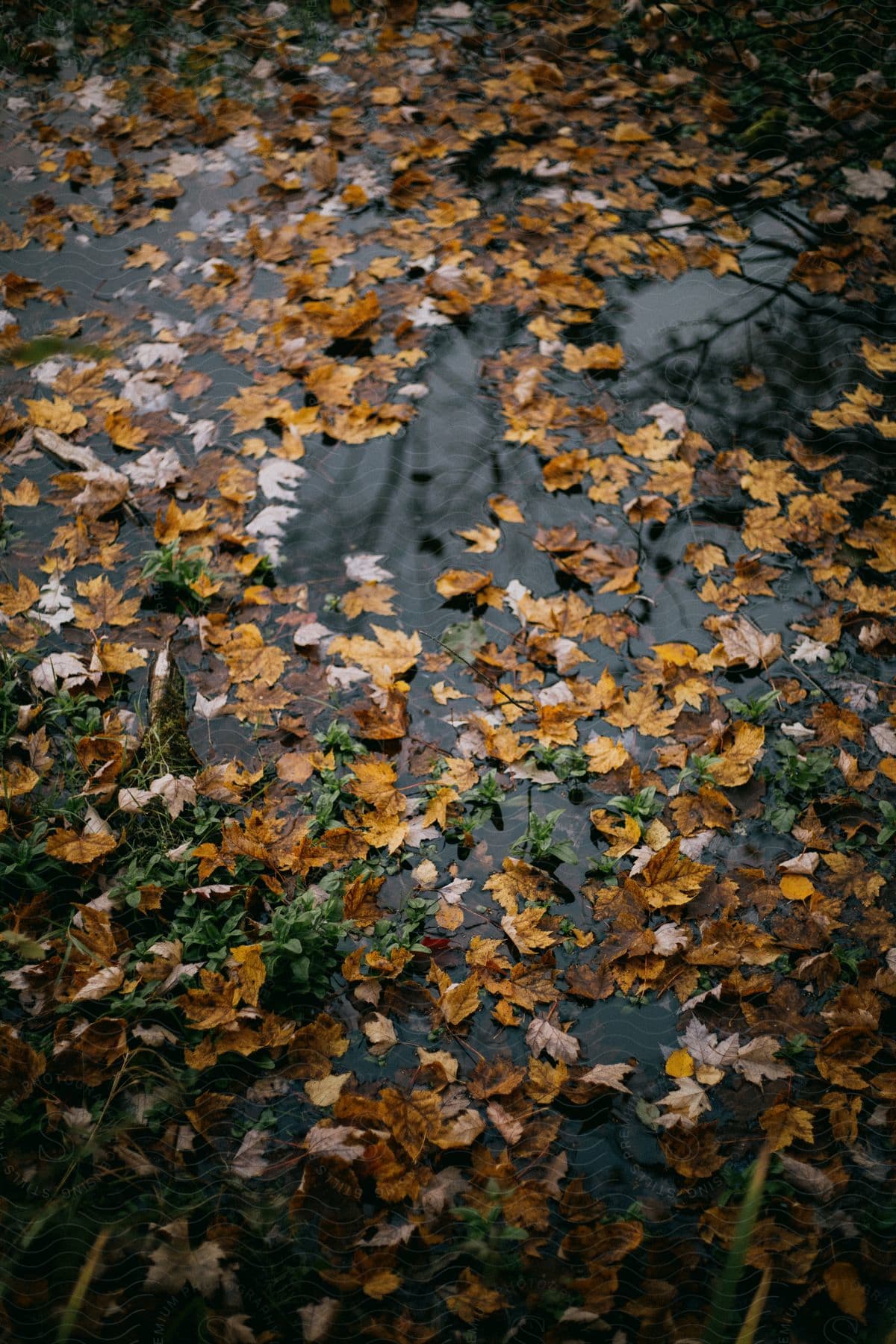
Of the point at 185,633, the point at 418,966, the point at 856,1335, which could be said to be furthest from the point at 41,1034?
the point at 856,1335

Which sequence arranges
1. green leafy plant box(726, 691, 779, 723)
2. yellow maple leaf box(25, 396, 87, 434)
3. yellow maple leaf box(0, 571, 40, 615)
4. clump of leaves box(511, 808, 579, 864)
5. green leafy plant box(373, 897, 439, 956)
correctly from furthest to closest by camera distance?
yellow maple leaf box(25, 396, 87, 434) → yellow maple leaf box(0, 571, 40, 615) → green leafy plant box(726, 691, 779, 723) → clump of leaves box(511, 808, 579, 864) → green leafy plant box(373, 897, 439, 956)

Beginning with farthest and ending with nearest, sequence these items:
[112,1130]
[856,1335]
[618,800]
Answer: [618,800] < [112,1130] < [856,1335]

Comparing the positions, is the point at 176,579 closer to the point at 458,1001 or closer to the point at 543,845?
the point at 543,845

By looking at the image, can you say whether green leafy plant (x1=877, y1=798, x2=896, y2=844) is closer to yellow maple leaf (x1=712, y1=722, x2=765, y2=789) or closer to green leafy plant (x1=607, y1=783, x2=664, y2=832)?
yellow maple leaf (x1=712, y1=722, x2=765, y2=789)

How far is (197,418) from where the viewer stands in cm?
319

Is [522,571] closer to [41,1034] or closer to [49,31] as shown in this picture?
[41,1034]

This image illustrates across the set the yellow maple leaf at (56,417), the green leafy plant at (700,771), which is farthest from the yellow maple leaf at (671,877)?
the yellow maple leaf at (56,417)

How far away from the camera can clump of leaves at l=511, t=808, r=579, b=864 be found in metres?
2.22

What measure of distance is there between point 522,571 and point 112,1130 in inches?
76.8

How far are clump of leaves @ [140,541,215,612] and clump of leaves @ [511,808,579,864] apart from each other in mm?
1278

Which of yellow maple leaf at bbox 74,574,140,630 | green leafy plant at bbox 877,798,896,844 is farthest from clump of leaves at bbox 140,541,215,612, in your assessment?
green leafy plant at bbox 877,798,896,844

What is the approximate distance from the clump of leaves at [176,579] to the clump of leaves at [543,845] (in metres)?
1.28

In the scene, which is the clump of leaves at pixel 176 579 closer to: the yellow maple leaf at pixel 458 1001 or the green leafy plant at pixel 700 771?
the yellow maple leaf at pixel 458 1001

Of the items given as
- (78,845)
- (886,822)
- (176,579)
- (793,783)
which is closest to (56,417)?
(176,579)
